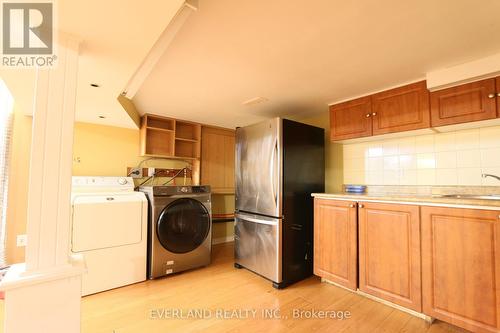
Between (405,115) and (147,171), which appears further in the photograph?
(147,171)

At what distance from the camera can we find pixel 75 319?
1074 millimetres

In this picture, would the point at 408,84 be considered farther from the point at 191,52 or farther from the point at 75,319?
the point at 75,319

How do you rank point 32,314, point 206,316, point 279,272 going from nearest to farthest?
1. point 32,314
2. point 206,316
3. point 279,272

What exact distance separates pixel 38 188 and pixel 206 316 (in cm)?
146

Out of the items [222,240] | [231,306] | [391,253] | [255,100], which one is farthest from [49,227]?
[222,240]

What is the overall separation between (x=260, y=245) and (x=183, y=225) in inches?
36.6

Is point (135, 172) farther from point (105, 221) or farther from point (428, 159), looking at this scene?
point (428, 159)

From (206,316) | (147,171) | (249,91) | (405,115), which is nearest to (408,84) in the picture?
(405,115)

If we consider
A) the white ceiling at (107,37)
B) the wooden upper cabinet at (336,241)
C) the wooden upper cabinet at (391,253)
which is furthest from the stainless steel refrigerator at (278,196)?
the white ceiling at (107,37)

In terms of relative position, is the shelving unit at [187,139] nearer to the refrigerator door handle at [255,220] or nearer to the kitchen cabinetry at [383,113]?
the refrigerator door handle at [255,220]

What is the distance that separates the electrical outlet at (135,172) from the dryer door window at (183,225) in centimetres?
91

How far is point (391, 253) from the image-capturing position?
185 cm

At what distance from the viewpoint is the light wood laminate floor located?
1674 millimetres

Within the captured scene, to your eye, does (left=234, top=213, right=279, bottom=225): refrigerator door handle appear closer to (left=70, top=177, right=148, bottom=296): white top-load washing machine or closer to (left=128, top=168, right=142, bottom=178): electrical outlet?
(left=70, top=177, right=148, bottom=296): white top-load washing machine
